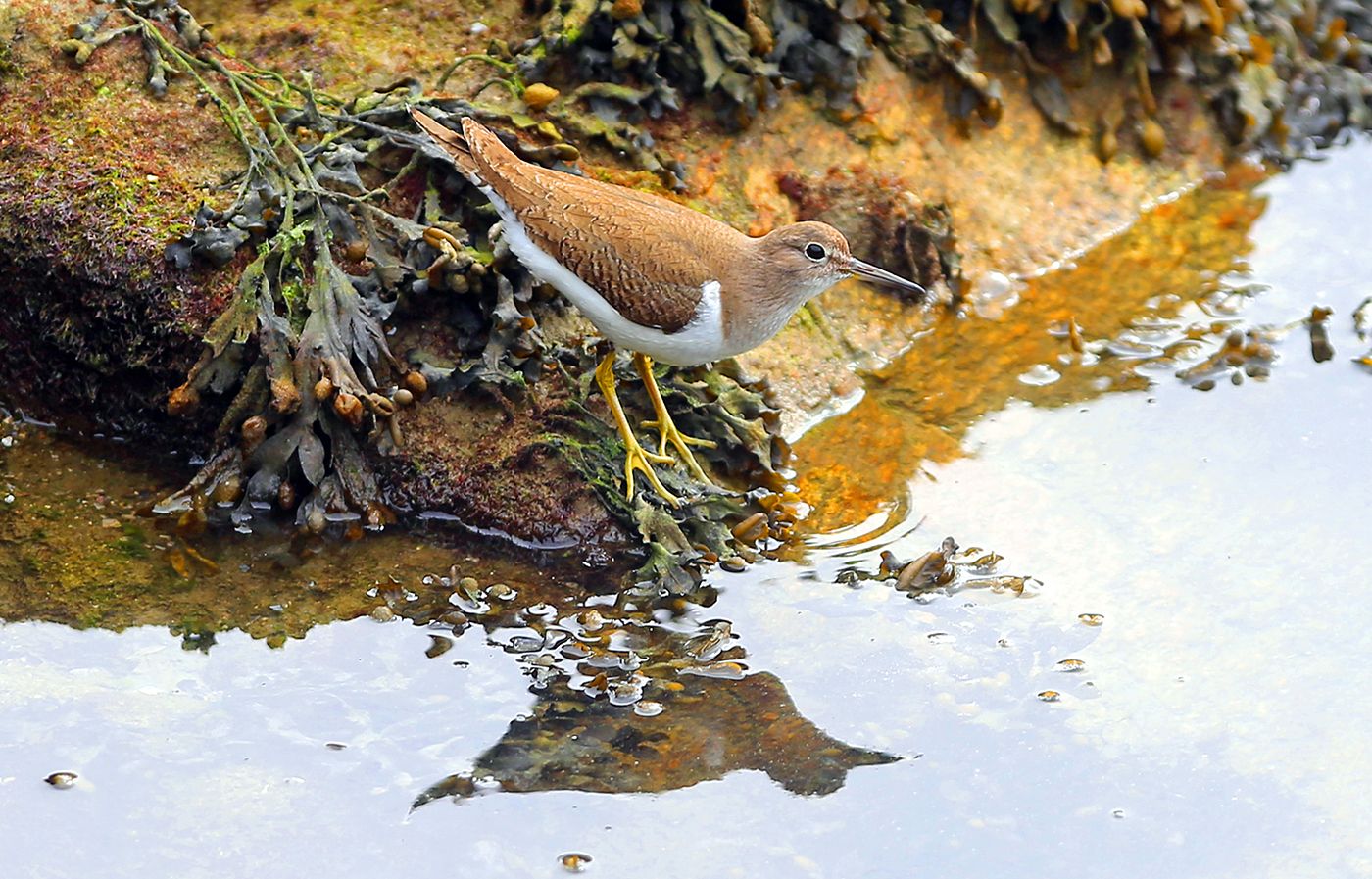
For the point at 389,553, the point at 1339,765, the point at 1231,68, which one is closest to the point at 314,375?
the point at 389,553

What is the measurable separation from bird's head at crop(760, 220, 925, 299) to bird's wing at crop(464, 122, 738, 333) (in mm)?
220

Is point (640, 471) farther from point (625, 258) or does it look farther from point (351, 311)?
point (351, 311)

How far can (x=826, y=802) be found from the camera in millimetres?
4379

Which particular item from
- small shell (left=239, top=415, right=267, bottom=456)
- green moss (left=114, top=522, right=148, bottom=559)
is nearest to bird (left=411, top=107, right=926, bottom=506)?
small shell (left=239, top=415, right=267, bottom=456)

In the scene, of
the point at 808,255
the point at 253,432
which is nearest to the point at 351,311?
the point at 253,432

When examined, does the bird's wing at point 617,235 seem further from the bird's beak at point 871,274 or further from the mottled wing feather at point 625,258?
the bird's beak at point 871,274

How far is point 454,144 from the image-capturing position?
5.75m

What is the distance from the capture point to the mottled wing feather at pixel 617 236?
524 centimetres

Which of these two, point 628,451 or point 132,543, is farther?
point 628,451

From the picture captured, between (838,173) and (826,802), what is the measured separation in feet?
11.5

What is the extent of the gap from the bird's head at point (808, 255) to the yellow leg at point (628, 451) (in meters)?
0.73

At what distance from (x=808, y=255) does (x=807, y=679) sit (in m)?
1.61

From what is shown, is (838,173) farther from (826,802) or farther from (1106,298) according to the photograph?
(826,802)

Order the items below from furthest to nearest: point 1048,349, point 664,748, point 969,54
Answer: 1. point 969,54
2. point 1048,349
3. point 664,748
